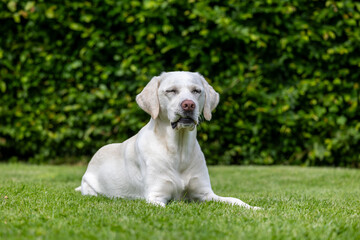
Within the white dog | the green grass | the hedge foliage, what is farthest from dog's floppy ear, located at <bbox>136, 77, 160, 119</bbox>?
the hedge foliage

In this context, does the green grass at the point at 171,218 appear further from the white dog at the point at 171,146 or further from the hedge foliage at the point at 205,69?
the hedge foliage at the point at 205,69

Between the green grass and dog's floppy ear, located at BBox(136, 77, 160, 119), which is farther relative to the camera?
dog's floppy ear, located at BBox(136, 77, 160, 119)

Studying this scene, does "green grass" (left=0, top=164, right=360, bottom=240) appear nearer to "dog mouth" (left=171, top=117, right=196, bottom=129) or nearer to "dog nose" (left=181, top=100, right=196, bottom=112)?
"dog mouth" (left=171, top=117, right=196, bottom=129)

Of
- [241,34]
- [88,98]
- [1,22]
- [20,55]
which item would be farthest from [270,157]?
[1,22]

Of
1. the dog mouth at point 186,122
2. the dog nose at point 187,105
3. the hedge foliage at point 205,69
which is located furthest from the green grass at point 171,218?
the hedge foliage at point 205,69

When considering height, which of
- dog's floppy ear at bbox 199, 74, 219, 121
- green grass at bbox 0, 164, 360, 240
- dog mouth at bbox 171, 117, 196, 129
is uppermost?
dog's floppy ear at bbox 199, 74, 219, 121

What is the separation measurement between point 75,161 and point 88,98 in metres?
1.27

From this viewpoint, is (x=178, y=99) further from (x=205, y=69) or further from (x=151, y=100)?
(x=205, y=69)

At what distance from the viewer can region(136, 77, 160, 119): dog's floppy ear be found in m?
3.73

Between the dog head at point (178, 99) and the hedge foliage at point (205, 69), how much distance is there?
10.7 feet

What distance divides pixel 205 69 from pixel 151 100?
357cm

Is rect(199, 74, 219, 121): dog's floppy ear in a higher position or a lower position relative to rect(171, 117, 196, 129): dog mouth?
higher

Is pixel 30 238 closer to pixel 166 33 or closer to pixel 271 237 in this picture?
pixel 271 237

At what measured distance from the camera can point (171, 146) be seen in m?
3.76
